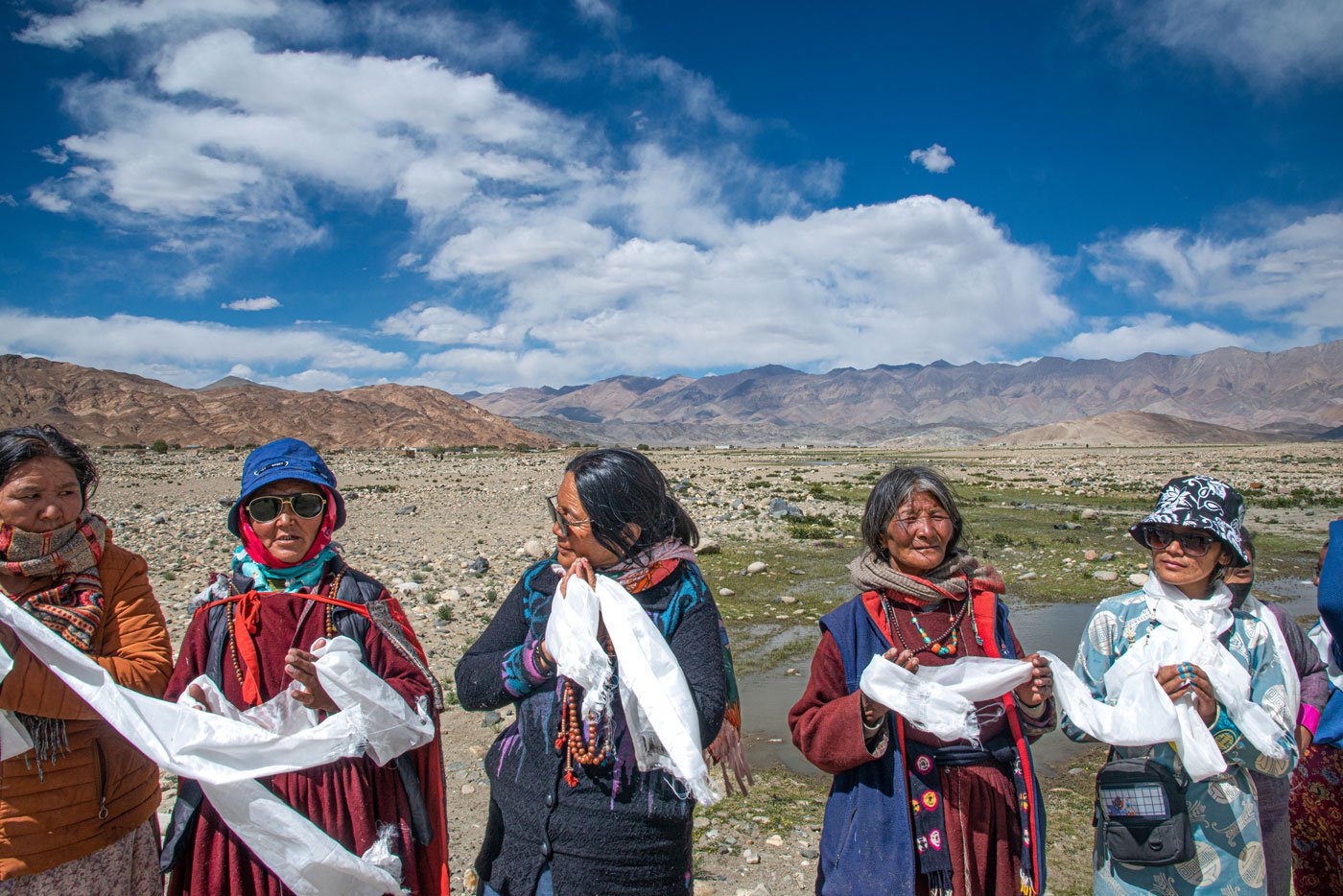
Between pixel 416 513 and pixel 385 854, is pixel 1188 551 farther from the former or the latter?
pixel 416 513

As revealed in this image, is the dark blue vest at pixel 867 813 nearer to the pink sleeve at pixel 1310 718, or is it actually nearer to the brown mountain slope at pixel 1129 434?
the pink sleeve at pixel 1310 718

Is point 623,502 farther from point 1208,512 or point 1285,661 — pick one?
point 1285,661

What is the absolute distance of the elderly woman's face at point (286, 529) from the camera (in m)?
2.40

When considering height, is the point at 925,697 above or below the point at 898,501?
below

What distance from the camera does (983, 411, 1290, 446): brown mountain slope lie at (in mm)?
99375

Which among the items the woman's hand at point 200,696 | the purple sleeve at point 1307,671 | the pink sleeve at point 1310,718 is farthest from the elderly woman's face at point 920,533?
the woman's hand at point 200,696

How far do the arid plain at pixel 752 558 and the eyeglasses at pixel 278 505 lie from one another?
8.15 feet

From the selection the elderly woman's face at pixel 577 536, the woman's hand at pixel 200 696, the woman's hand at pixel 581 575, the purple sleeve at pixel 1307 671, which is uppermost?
the elderly woman's face at pixel 577 536

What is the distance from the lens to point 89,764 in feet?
7.50

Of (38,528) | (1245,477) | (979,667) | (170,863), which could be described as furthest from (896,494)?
(1245,477)

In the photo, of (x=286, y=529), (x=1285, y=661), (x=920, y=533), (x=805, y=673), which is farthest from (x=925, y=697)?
(x=805, y=673)

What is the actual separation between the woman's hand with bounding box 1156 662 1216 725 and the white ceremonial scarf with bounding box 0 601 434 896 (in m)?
2.21

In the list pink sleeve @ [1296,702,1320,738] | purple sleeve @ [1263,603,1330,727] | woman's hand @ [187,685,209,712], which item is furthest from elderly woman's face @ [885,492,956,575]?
woman's hand @ [187,685,209,712]

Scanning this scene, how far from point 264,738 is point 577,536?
94 cm
